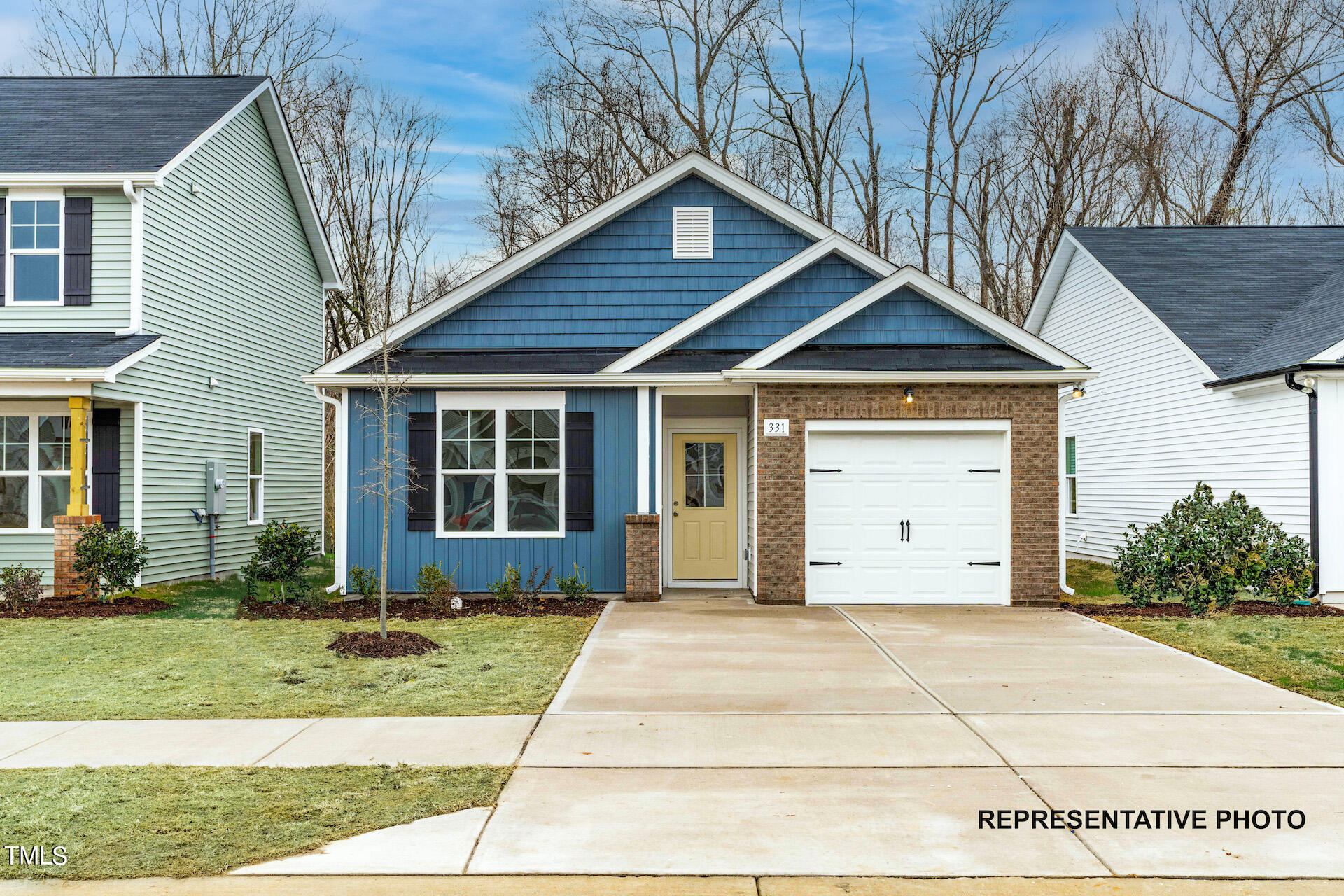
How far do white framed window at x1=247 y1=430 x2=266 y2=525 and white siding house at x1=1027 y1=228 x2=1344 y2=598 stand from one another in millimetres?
13157

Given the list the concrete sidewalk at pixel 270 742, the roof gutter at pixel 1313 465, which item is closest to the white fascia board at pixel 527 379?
the concrete sidewalk at pixel 270 742

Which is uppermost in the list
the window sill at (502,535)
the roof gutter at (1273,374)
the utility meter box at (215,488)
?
the roof gutter at (1273,374)

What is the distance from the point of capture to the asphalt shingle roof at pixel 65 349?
12742 millimetres

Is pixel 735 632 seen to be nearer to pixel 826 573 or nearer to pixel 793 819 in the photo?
pixel 826 573

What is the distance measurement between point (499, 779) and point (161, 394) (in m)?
11.4

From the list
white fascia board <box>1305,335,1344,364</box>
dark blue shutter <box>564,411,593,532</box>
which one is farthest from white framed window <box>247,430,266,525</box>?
white fascia board <box>1305,335,1344,364</box>

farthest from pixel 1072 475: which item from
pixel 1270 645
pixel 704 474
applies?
pixel 1270 645

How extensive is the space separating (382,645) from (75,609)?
16.8ft

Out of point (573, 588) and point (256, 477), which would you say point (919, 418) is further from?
point (256, 477)

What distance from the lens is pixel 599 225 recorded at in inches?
561

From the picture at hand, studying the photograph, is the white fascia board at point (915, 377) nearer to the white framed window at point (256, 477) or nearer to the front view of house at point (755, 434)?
the front view of house at point (755, 434)

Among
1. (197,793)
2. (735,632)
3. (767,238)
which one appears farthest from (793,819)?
(767,238)

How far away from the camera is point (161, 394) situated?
575 inches

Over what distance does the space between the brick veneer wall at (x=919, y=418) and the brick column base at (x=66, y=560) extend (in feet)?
27.3
